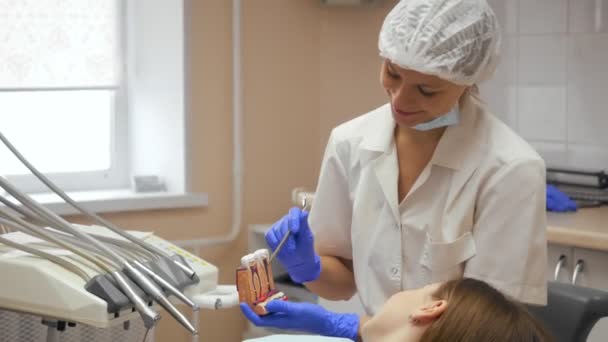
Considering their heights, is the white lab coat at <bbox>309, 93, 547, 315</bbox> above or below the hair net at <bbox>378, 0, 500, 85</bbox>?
below

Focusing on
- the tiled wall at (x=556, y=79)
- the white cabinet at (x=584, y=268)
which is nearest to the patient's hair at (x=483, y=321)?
the white cabinet at (x=584, y=268)

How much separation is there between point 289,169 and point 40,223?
6.31 ft

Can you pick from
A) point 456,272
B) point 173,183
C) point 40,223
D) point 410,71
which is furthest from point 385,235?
point 173,183

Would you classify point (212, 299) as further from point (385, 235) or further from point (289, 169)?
point (289, 169)

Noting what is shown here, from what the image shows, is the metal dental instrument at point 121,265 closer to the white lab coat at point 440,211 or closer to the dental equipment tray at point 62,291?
the dental equipment tray at point 62,291

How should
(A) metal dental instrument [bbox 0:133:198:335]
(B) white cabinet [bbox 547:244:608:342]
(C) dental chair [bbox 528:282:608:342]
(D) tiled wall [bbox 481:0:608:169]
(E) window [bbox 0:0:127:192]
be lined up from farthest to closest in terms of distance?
(E) window [bbox 0:0:127:192] → (D) tiled wall [bbox 481:0:608:169] → (B) white cabinet [bbox 547:244:608:342] → (C) dental chair [bbox 528:282:608:342] → (A) metal dental instrument [bbox 0:133:198:335]

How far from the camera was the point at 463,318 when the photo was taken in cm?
143

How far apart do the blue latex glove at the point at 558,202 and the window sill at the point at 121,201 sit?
3.97ft

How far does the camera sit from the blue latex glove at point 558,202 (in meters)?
2.79

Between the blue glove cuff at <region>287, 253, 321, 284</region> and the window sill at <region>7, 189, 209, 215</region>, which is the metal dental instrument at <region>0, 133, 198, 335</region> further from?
the window sill at <region>7, 189, 209, 215</region>

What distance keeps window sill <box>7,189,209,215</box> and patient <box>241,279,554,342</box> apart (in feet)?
5.60

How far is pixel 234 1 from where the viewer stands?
3443 mm

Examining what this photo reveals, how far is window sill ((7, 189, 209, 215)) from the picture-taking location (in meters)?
3.07

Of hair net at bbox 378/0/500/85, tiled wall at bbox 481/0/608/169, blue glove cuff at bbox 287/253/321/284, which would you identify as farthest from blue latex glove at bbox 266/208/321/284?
tiled wall at bbox 481/0/608/169
